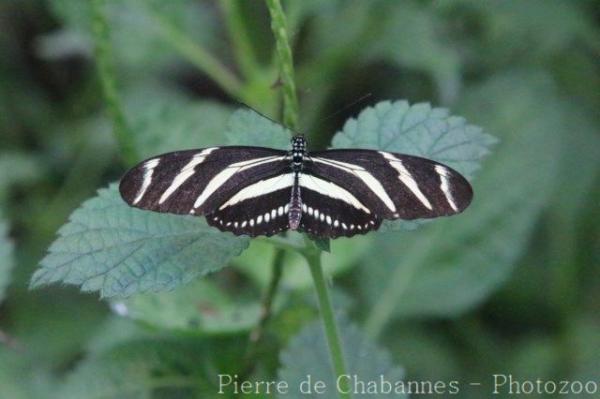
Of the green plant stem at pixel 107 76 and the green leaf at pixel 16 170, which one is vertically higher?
the green leaf at pixel 16 170

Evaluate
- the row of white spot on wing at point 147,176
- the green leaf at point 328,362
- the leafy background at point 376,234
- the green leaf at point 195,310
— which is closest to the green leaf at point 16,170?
the leafy background at point 376,234

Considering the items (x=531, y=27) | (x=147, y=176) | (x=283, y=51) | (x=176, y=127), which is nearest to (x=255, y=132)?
(x=283, y=51)

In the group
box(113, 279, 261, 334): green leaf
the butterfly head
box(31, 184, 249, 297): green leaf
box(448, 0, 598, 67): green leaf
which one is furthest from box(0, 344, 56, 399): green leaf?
box(448, 0, 598, 67): green leaf

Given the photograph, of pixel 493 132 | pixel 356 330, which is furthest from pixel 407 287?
pixel 356 330

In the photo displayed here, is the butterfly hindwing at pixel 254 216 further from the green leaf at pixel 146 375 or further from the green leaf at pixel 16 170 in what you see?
the green leaf at pixel 16 170

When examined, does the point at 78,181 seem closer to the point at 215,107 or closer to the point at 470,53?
the point at 215,107

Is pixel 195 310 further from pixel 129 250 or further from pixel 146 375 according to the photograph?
pixel 129 250

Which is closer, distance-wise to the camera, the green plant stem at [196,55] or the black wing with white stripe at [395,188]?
the black wing with white stripe at [395,188]
